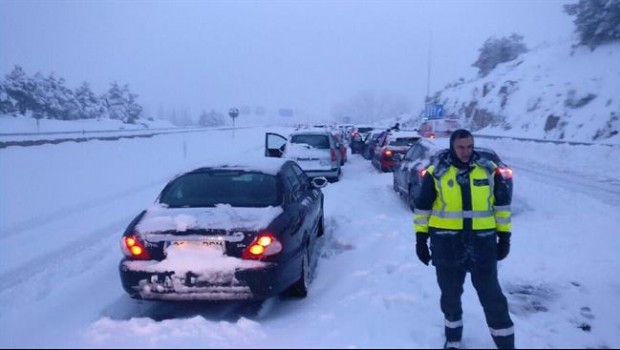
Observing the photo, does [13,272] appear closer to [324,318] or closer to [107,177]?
[324,318]

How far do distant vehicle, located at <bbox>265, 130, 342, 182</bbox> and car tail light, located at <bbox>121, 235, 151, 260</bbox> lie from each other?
9846 millimetres

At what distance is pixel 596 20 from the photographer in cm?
4228

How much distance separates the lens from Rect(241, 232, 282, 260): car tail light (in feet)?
15.1

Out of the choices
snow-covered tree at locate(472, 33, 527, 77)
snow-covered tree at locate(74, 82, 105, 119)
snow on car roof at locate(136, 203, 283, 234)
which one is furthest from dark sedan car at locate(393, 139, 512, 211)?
snow-covered tree at locate(74, 82, 105, 119)

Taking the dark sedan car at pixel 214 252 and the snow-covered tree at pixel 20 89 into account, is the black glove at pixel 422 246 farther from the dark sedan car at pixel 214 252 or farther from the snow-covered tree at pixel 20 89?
the snow-covered tree at pixel 20 89

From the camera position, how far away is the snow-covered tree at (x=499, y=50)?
69.9m

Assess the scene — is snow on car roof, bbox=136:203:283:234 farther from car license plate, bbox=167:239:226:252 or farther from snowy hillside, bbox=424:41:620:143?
snowy hillside, bbox=424:41:620:143

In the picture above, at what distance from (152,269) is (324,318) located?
1680mm

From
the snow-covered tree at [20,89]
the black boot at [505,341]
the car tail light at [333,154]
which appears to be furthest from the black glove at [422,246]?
the snow-covered tree at [20,89]

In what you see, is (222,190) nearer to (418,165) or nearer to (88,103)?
(418,165)

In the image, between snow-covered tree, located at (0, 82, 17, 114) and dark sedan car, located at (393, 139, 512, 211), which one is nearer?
dark sedan car, located at (393, 139, 512, 211)

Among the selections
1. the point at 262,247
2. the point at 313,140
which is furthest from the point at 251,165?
the point at 313,140

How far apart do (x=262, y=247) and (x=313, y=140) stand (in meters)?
11.1

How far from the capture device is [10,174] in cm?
1397
